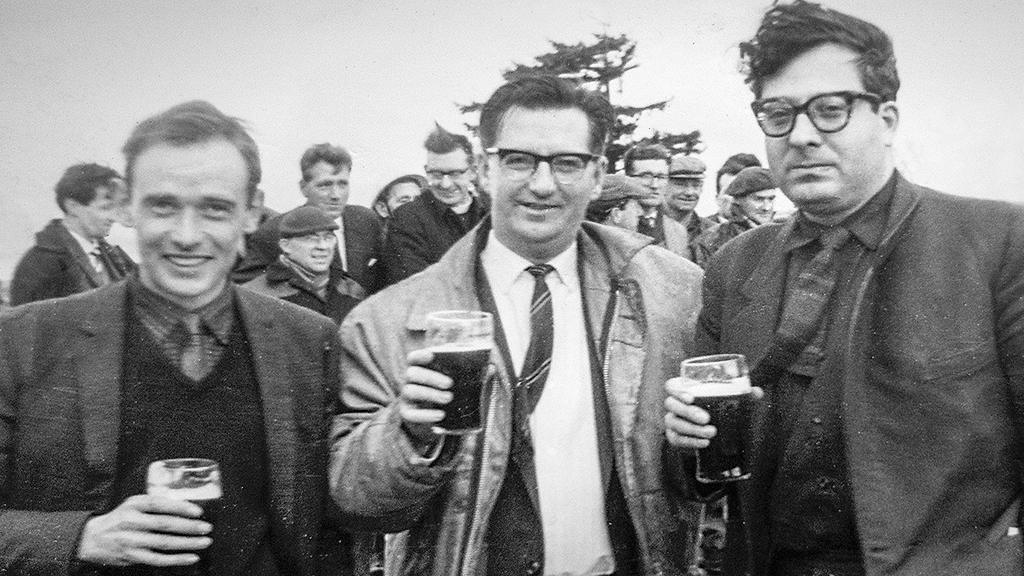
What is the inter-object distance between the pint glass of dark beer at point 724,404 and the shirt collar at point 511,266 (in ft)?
2.32

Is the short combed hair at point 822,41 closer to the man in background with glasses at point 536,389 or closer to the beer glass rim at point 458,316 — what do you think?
the man in background with glasses at point 536,389

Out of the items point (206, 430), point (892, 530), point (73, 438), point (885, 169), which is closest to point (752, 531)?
point (892, 530)

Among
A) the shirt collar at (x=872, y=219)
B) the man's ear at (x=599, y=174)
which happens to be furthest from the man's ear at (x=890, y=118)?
the man's ear at (x=599, y=174)

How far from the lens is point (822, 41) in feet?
9.32

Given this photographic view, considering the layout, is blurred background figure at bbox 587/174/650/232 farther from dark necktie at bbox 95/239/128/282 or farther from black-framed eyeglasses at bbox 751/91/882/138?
black-framed eyeglasses at bbox 751/91/882/138

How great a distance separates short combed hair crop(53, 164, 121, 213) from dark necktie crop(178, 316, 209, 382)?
2.98 m

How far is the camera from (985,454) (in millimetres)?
2475

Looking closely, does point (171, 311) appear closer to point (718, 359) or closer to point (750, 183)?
point (718, 359)

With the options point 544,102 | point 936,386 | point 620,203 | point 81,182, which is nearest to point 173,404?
point 544,102

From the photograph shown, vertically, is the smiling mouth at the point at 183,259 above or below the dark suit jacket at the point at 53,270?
above

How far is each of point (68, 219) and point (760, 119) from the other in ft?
13.3

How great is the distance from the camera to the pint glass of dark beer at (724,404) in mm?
2604

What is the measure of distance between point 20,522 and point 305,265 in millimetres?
3754

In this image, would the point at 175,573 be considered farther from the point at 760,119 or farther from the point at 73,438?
the point at 760,119
